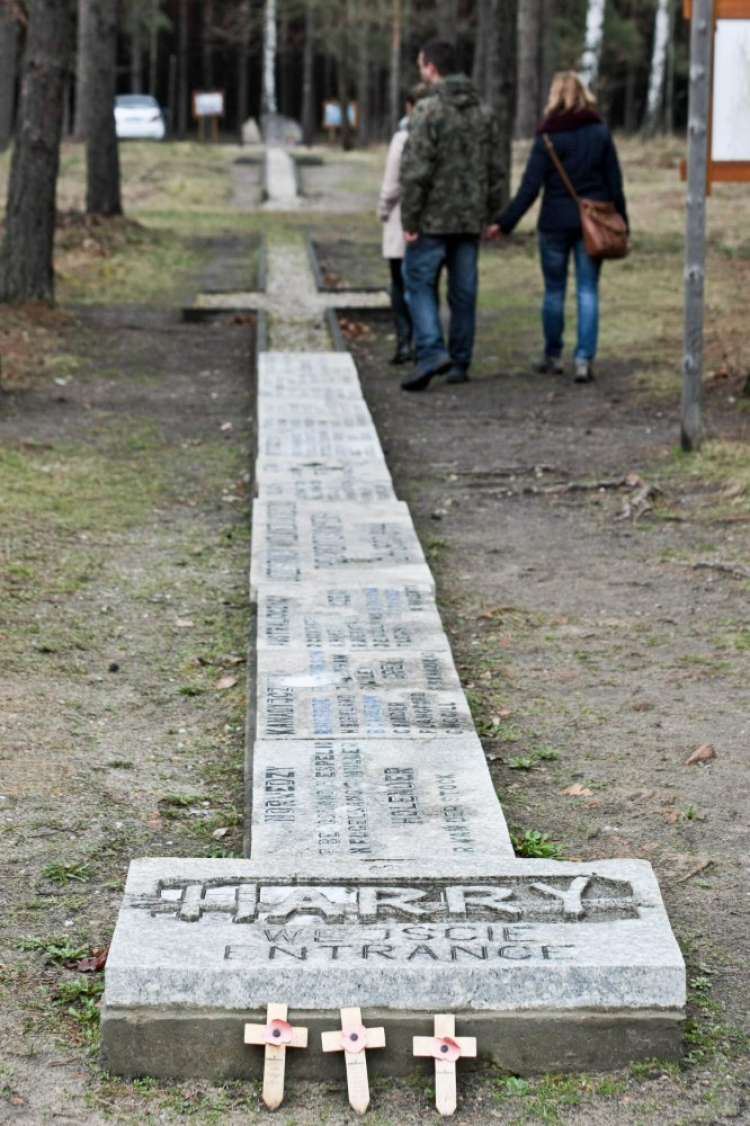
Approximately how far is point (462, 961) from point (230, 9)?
192ft

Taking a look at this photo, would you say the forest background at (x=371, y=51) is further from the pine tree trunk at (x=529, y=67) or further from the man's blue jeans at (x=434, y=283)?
the man's blue jeans at (x=434, y=283)

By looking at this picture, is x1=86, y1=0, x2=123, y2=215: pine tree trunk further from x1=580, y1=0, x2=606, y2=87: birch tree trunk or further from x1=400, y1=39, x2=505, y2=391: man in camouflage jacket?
x1=580, y1=0, x2=606, y2=87: birch tree trunk

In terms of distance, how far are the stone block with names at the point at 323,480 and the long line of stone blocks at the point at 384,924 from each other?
8.54 feet

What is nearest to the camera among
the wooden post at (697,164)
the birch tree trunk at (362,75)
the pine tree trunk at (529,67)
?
the wooden post at (697,164)

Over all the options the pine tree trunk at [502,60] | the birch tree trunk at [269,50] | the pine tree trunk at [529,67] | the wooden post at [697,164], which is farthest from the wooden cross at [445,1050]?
the birch tree trunk at [269,50]

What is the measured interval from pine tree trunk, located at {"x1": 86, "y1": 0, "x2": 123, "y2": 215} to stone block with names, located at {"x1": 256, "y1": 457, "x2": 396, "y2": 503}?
1236cm

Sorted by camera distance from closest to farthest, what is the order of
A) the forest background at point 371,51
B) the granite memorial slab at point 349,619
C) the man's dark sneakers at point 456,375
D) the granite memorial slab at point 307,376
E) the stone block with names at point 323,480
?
the granite memorial slab at point 349,619 → the stone block with names at point 323,480 → the granite memorial slab at point 307,376 → the man's dark sneakers at point 456,375 → the forest background at point 371,51

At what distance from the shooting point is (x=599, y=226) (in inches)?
402

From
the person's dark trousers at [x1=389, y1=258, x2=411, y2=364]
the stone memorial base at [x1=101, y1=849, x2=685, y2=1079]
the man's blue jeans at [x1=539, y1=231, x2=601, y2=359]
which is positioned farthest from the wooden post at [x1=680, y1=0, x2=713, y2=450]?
the stone memorial base at [x1=101, y1=849, x2=685, y2=1079]

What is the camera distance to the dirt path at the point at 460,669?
3266 millimetres

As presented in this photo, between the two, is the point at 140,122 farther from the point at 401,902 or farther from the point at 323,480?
the point at 401,902

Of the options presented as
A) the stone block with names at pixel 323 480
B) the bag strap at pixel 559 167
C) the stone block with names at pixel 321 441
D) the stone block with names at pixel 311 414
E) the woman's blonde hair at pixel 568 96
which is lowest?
the stone block with names at pixel 323 480

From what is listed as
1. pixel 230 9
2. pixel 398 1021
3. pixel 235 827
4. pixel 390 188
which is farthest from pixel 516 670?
pixel 230 9

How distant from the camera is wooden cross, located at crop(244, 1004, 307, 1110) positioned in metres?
3.17
